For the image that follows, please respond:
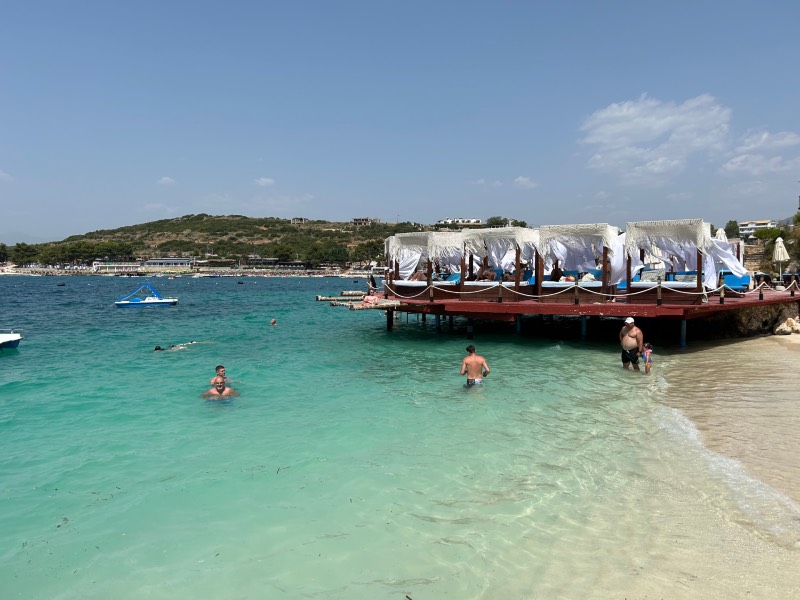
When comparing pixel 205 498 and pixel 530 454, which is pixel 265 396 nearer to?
pixel 205 498

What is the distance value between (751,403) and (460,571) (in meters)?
8.70

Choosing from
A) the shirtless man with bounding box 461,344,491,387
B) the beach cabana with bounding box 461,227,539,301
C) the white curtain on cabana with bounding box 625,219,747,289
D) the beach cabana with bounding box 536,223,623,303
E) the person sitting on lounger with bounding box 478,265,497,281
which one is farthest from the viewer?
the person sitting on lounger with bounding box 478,265,497,281

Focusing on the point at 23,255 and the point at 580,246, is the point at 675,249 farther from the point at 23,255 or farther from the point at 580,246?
the point at 23,255

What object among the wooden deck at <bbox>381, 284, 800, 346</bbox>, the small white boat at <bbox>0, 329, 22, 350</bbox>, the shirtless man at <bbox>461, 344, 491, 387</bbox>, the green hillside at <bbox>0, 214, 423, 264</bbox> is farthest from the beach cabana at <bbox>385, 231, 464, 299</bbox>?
the green hillside at <bbox>0, 214, 423, 264</bbox>

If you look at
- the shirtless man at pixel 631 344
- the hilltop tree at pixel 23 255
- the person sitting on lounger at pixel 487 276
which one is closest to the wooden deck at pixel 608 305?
the shirtless man at pixel 631 344

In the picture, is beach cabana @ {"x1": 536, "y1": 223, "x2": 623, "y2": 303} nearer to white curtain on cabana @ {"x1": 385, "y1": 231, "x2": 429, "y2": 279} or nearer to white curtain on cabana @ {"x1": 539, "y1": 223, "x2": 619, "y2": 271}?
white curtain on cabana @ {"x1": 539, "y1": 223, "x2": 619, "y2": 271}

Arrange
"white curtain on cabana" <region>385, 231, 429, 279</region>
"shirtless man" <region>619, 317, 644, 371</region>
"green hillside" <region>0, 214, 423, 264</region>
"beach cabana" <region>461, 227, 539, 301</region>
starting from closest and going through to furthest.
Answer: "shirtless man" <region>619, 317, 644, 371</region>, "beach cabana" <region>461, 227, 539, 301</region>, "white curtain on cabana" <region>385, 231, 429, 279</region>, "green hillside" <region>0, 214, 423, 264</region>

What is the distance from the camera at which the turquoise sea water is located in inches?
209

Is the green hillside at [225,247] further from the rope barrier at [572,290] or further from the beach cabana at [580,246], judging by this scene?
the beach cabana at [580,246]

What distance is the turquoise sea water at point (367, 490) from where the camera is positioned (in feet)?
17.4

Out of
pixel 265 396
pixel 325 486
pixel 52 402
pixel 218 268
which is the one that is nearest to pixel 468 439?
pixel 325 486

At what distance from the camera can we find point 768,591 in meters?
4.61

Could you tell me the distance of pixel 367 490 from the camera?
7.25m

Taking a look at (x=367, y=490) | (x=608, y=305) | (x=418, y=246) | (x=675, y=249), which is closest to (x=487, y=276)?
(x=418, y=246)
